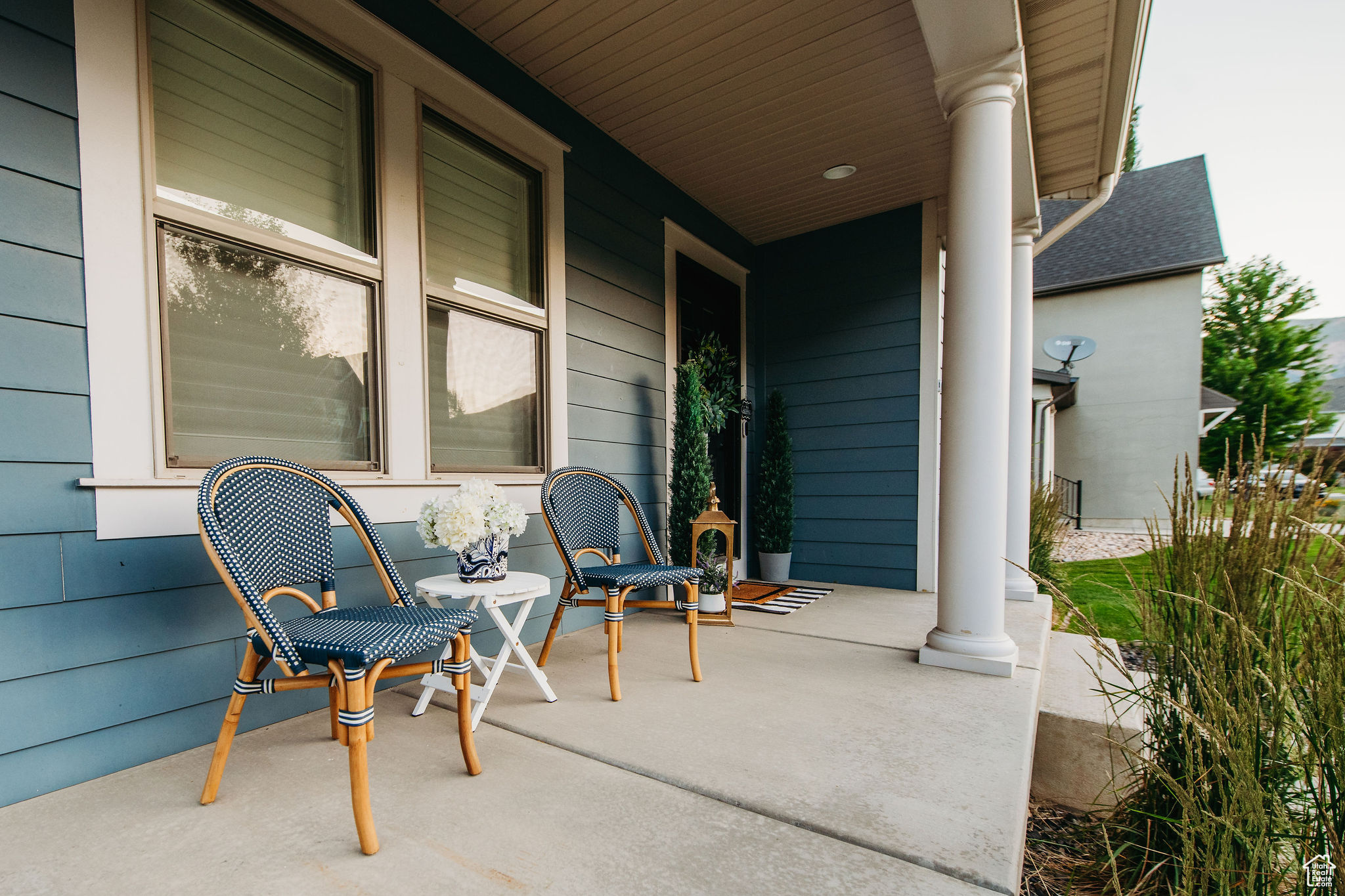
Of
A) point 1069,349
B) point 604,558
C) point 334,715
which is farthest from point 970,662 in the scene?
point 1069,349

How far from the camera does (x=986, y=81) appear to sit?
7.89 ft

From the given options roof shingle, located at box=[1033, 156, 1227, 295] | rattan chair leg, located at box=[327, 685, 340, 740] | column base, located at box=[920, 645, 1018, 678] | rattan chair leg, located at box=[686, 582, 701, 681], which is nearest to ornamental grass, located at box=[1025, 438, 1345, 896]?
column base, located at box=[920, 645, 1018, 678]

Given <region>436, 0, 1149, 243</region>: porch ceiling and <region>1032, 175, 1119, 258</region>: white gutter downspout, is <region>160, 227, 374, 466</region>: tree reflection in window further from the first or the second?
<region>1032, 175, 1119, 258</region>: white gutter downspout

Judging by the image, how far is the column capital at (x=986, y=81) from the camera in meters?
2.34

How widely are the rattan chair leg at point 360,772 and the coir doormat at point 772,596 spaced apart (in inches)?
104

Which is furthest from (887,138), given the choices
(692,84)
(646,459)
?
(646,459)

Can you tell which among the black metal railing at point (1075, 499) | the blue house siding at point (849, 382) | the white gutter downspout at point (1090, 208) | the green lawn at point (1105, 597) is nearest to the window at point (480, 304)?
the blue house siding at point (849, 382)

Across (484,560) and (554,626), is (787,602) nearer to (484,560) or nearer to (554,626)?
(554,626)

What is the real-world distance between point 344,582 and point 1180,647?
2527mm

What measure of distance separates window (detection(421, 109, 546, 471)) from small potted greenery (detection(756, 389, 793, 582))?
7.20ft

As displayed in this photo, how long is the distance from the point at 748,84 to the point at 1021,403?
2.68 meters

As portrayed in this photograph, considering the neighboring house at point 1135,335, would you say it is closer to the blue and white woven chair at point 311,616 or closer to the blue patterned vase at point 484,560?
the blue patterned vase at point 484,560

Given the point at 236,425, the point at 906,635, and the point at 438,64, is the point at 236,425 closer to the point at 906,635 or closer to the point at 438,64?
the point at 438,64

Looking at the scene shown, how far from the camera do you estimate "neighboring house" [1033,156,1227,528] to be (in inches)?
415
